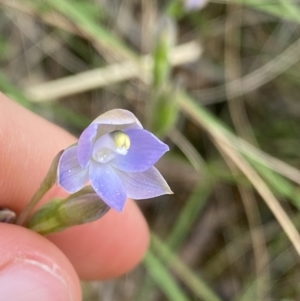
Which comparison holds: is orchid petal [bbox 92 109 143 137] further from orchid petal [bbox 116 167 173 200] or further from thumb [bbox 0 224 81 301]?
thumb [bbox 0 224 81 301]

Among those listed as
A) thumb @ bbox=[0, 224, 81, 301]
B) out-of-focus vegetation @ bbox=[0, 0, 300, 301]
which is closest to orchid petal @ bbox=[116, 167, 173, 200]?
thumb @ bbox=[0, 224, 81, 301]

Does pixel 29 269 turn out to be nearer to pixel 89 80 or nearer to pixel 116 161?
pixel 116 161

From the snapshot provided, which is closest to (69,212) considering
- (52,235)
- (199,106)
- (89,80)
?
(52,235)

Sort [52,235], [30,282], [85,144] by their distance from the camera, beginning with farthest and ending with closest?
[52,235]
[30,282]
[85,144]

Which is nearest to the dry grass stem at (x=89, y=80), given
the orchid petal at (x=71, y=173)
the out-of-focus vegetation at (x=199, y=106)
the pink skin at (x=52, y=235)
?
the out-of-focus vegetation at (x=199, y=106)

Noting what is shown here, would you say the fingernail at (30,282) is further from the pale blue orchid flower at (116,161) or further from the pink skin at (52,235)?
the pale blue orchid flower at (116,161)

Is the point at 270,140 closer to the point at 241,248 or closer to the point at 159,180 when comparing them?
the point at 241,248
